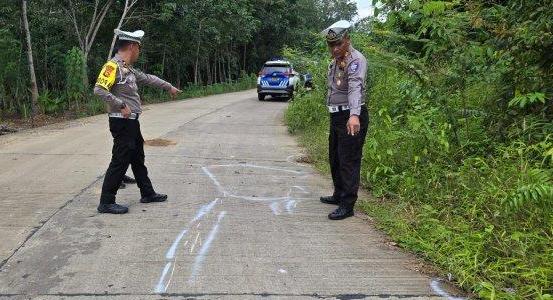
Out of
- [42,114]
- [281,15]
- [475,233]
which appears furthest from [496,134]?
[281,15]

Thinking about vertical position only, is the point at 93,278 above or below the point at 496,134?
below

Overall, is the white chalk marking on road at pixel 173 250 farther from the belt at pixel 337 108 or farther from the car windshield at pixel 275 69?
the car windshield at pixel 275 69

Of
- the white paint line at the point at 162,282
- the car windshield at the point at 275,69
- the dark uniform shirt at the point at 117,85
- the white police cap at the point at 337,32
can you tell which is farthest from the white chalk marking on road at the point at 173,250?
the car windshield at the point at 275,69

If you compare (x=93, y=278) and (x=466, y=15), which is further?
(x=466, y=15)

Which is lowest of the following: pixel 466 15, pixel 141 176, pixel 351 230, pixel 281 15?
pixel 351 230

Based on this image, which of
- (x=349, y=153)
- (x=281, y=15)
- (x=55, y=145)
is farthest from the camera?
(x=281, y=15)

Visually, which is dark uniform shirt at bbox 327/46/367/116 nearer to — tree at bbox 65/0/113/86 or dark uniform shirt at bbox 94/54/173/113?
dark uniform shirt at bbox 94/54/173/113

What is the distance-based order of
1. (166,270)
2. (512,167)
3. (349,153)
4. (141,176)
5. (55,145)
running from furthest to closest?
(55,145)
(141,176)
(349,153)
(512,167)
(166,270)

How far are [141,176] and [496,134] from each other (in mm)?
3688

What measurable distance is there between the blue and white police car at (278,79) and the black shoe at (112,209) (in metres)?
15.8

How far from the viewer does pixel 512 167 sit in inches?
182

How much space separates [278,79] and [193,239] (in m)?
16.7

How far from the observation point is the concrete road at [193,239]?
3.45 meters

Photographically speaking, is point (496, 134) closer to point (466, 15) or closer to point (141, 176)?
point (466, 15)
